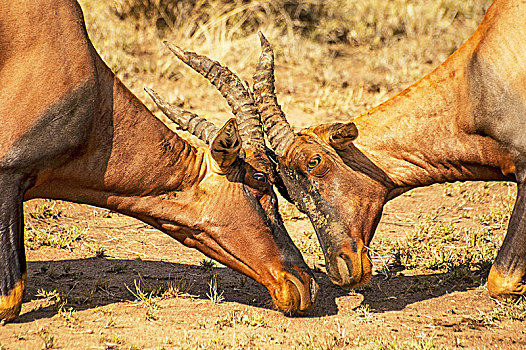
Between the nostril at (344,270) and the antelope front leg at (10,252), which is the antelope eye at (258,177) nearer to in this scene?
the nostril at (344,270)

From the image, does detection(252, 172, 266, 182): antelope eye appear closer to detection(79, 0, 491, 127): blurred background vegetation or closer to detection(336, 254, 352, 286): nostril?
detection(336, 254, 352, 286): nostril

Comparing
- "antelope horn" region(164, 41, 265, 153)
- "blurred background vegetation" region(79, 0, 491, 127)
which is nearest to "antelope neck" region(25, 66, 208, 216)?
"antelope horn" region(164, 41, 265, 153)

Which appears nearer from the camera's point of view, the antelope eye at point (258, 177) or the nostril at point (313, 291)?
the nostril at point (313, 291)

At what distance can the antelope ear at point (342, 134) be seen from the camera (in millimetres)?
6340

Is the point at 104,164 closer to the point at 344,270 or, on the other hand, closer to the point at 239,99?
the point at 239,99

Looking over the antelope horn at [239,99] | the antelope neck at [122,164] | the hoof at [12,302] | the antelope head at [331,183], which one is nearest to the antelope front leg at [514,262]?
the antelope head at [331,183]

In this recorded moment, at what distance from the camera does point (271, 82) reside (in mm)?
6715

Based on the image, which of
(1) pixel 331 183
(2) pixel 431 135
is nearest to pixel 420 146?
(2) pixel 431 135

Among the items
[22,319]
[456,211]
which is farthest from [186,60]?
[456,211]

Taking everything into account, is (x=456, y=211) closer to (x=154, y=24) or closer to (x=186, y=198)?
(x=186, y=198)

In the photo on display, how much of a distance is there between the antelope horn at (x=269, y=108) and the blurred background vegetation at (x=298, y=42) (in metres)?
4.52

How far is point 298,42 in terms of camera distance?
14648 mm

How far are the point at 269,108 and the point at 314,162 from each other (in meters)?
0.76

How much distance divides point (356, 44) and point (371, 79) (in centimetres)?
248
